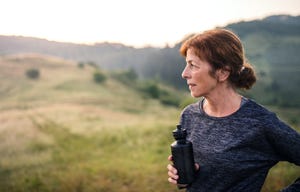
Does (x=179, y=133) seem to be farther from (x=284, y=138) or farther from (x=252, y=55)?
(x=252, y=55)

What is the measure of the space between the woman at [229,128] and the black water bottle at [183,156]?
0.08 meters

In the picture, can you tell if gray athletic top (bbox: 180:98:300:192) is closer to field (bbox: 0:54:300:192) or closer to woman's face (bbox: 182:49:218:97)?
woman's face (bbox: 182:49:218:97)

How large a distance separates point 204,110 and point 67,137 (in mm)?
18396

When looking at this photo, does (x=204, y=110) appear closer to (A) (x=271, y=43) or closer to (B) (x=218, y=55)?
(B) (x=218, y=55)

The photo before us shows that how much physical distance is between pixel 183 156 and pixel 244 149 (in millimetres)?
392

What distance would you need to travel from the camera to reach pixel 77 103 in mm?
45750

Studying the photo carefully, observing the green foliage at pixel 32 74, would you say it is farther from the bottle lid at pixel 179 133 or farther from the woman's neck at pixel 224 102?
the bottle lid at pixel 179 133

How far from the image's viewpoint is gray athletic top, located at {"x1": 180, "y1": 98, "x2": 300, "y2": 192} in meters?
2.34

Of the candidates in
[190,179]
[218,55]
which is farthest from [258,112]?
[190,179]

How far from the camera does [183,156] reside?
242 cm

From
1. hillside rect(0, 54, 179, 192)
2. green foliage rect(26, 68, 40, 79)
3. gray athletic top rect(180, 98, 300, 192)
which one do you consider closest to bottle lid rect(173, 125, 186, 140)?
gray athletic top rect(180, 98, 300, 192)

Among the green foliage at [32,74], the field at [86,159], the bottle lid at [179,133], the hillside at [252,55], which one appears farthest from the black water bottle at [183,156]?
the hillside at [252,55]

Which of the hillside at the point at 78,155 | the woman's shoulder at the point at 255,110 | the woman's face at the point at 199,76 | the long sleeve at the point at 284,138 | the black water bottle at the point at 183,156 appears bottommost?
the hillside at the point at 78,155

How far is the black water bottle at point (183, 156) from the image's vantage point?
2.41 metres
